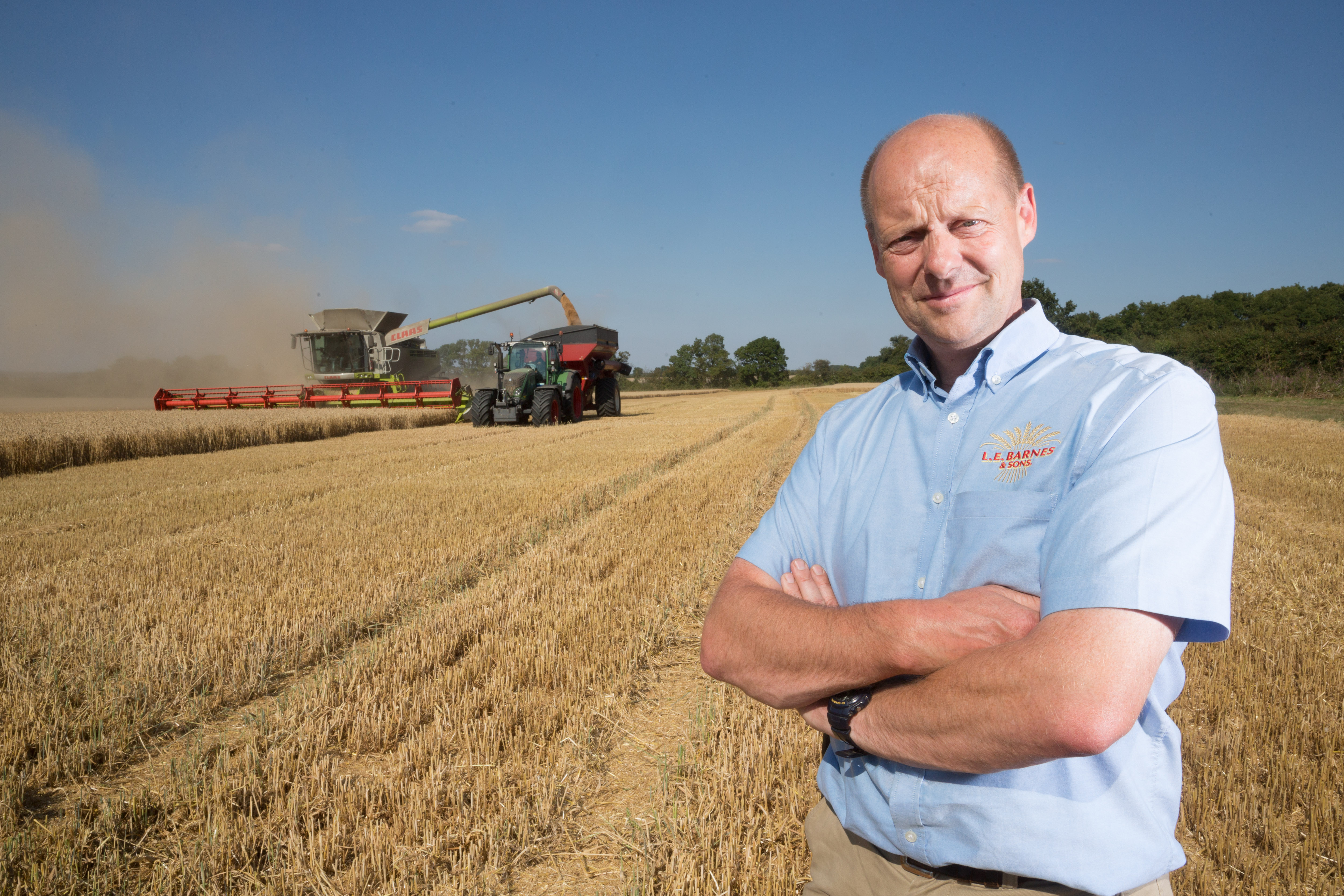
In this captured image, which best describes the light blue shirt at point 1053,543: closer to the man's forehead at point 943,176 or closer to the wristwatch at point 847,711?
the wristwatch at point 847,711

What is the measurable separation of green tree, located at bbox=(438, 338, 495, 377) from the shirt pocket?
2605cm

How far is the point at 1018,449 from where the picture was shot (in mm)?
1369

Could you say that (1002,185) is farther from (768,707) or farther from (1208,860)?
(768,707)

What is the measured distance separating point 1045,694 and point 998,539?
0.30 metres

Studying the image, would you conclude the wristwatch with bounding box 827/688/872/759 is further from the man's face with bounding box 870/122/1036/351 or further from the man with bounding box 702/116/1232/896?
the man's face with bounding box 870/122/1036/351

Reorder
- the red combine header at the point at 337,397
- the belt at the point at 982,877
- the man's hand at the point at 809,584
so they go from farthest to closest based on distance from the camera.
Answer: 1. the red combine header at the point at 337,397
2. the man's hand at the point at 809,584
3. the belt at the point at 982,877

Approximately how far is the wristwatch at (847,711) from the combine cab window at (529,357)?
1934cm

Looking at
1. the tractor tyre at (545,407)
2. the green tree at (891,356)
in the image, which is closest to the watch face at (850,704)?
the tractor tyre at (545,407)

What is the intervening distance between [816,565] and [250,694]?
3349 mm

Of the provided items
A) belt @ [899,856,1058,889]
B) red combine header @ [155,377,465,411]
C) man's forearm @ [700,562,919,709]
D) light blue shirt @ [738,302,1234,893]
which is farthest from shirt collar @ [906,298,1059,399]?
red combine header @ [155,377,465,411]

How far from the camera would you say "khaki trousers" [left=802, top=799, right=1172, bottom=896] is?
1.25 m

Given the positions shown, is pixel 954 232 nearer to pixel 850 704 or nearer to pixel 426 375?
pixel 850 704

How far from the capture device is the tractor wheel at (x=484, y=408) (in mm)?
19969

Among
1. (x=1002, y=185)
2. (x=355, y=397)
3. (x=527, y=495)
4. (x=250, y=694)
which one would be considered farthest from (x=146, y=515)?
(x=355, y=397)
